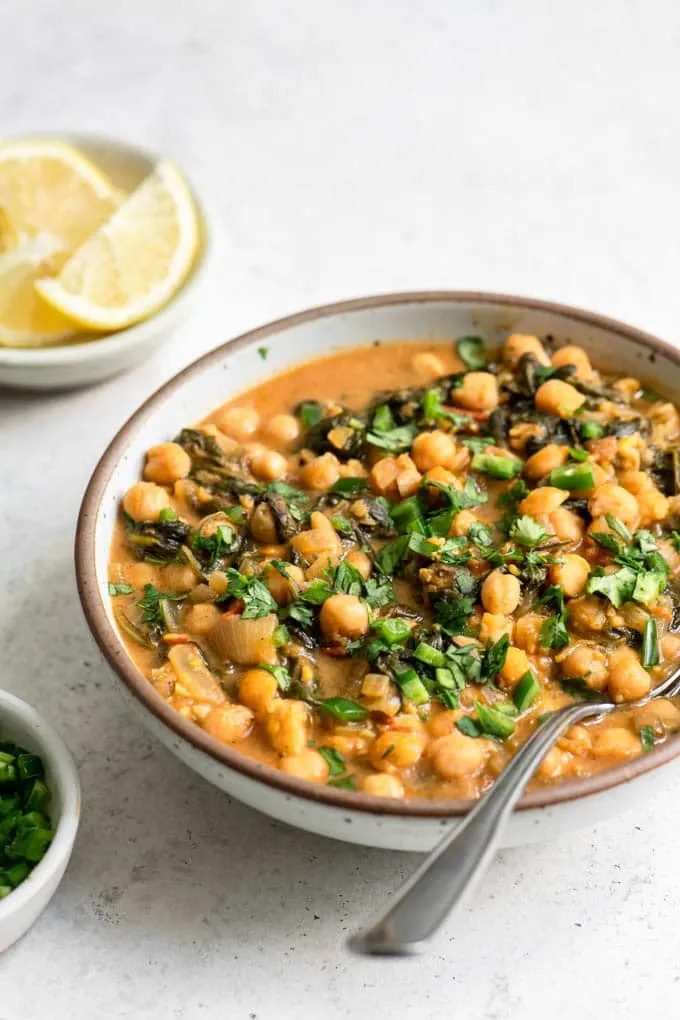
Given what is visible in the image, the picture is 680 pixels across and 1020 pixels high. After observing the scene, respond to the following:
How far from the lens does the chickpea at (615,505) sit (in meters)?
5.39

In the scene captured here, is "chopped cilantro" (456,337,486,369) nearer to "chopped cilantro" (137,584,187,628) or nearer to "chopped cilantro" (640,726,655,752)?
"chopped cilantro" (137,584,187,628)

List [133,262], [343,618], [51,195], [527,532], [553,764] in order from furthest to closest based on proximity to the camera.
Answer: [51,195], [133,262], [527,532], [343,618], [553,764]

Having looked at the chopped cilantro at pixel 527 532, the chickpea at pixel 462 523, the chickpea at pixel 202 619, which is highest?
the chopped cilantro at pixel 527 532

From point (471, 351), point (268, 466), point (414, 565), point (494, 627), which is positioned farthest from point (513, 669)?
point (471, 351)

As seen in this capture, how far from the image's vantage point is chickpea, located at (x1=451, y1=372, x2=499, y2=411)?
6.02 metres

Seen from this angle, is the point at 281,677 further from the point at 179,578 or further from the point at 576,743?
the point at 576,743

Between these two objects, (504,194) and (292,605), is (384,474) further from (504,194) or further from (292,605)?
(504,194)

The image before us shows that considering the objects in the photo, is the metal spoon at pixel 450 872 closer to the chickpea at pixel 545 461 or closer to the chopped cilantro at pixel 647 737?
the chopped cilantro at pixel 647 737

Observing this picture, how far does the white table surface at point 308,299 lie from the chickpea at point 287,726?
2.09 ft

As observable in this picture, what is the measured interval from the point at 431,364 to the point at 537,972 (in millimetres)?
2725

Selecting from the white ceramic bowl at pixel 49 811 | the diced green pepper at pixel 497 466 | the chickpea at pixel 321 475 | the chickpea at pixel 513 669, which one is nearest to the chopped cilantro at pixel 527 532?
the diced green pepper at pixel 497 466

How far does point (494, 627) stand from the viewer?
499 centimetres

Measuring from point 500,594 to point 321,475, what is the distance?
1028 millimetres

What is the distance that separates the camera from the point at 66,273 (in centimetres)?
666
